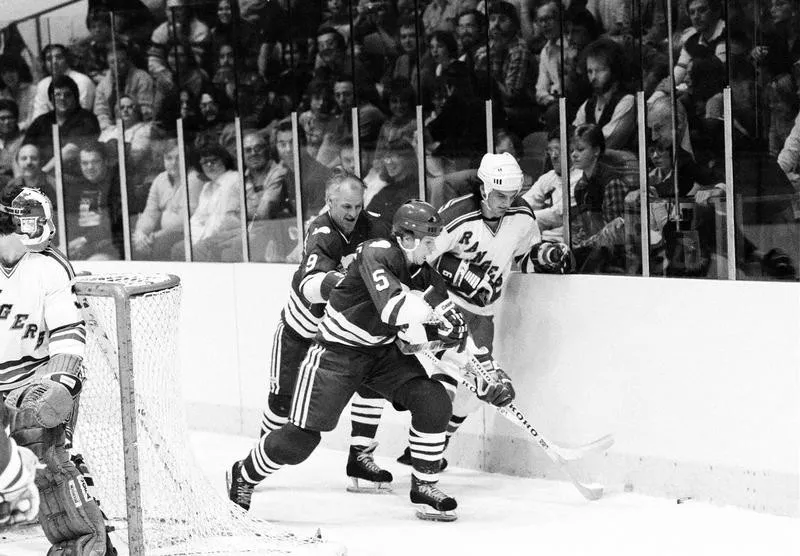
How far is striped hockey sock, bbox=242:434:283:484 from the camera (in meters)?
3.87

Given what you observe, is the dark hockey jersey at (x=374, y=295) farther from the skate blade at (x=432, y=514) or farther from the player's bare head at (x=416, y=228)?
the skate blade at (x=432, y=514)

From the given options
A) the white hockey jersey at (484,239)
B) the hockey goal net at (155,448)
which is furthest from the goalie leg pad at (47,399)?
the white hockey jersey at (484,239)

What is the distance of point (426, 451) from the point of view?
3.97 meters

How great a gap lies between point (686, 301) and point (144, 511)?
5.70 feet

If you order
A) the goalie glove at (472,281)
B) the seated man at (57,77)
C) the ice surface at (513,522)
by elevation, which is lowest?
the ice surface at (513,522)

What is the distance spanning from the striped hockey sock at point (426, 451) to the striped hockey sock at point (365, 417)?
17.2 inches

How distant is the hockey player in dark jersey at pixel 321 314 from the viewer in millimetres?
4023

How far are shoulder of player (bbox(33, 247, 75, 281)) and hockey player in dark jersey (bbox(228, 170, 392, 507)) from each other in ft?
2.99

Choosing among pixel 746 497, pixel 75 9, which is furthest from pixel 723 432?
pixel 75 9

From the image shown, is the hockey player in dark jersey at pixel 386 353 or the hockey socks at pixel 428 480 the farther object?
the hockey socks at pixel 428 480

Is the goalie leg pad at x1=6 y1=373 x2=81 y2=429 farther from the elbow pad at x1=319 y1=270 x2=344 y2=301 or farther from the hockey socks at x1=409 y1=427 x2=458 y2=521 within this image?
the hockey socks at x1=409 y1=427 x2=458 y2=521

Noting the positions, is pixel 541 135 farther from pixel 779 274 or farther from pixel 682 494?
pixel 682 494

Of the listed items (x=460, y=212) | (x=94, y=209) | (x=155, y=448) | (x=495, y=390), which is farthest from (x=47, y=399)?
(x=94, y=209)

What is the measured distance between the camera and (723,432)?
3.85 metres
